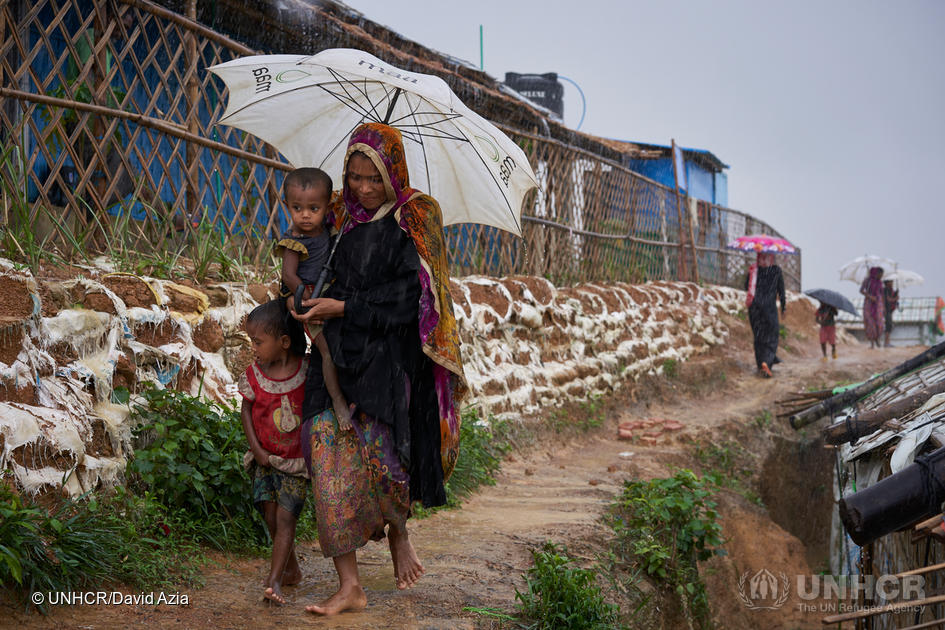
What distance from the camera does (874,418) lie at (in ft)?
15.5

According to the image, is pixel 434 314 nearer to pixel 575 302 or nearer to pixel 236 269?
pixel 236 269

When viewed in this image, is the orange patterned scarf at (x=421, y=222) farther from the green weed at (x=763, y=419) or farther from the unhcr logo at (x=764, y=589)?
the green weed at (x=763, y=419)

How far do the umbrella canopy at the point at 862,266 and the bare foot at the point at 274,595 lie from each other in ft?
61.7

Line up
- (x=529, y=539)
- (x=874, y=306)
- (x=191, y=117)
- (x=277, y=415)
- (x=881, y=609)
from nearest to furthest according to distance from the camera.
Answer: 1. (x=881, y=609)
2. (x=277, y=415)
3. (x=529, y=539)
4. (x=191, y=117)
5. (x=874, y=306)

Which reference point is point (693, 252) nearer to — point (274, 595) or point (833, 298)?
point (833, 298)

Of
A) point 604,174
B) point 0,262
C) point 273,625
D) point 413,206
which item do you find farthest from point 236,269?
point 604,174

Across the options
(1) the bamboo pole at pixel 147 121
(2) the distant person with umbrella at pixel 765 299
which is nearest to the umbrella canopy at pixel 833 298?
(2) the distant person with umbrella at pixel 765 299

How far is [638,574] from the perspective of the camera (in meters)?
4.93

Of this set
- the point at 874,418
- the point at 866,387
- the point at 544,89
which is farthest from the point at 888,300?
the point at 874,418

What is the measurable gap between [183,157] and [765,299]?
8945 mm

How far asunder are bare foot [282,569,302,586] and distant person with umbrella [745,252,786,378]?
10219 mm

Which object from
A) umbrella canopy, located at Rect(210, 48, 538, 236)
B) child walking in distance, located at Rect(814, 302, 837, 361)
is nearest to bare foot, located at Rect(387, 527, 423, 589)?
umbrella canopy, located at Rect(210, 48, 538, 236)

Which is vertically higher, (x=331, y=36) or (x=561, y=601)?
(x=331, y=36)

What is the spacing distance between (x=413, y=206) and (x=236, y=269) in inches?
92.9
